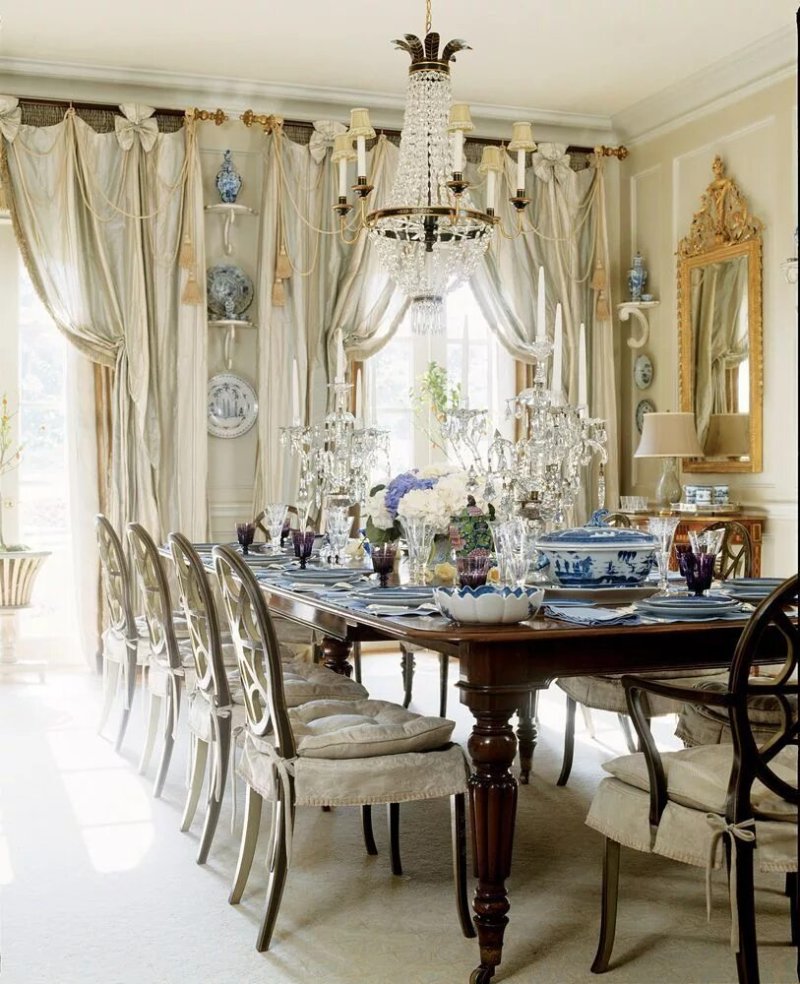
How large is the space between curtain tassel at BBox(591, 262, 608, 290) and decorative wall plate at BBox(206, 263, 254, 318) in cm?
205

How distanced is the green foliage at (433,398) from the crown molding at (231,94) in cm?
142

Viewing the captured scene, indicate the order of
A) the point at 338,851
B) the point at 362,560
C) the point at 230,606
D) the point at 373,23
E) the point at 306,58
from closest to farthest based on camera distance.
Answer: the point at 230,606, the point at 338,851, the point at 362,560, the point at 373,23, the point at 306,58

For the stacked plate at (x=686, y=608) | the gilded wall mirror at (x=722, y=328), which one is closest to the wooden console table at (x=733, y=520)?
the gilded wall mirror at (x=722, y=328)

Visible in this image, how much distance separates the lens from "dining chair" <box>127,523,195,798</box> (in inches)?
152

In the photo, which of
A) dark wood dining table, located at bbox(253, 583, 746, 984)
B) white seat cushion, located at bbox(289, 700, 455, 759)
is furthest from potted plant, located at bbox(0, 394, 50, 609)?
dark wood dining table, located at bbox(253, 583, 746, 984)

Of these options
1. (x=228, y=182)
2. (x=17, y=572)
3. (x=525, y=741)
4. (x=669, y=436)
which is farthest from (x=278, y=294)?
(x=525, y=741)

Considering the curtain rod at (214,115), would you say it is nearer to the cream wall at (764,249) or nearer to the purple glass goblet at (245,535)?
the cream wall at (764,249)

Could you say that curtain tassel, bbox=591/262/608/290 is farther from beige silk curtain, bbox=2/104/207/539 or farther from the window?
beige silk curtain, bbox=2/104/207/539

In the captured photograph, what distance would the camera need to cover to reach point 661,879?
3.08 m

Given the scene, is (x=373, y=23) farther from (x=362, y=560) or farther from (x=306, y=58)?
(x=362, y=560)

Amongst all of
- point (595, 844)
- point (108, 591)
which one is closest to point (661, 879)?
point (595, 844)

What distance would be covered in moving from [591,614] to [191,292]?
4086mm

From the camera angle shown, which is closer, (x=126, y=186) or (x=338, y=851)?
(x=338, y=851)

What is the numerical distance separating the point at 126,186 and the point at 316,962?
15.2ft
